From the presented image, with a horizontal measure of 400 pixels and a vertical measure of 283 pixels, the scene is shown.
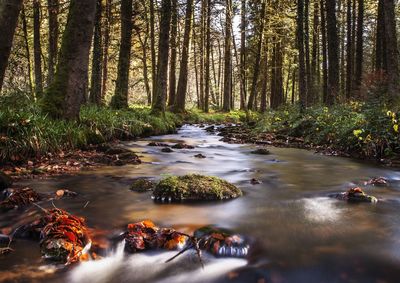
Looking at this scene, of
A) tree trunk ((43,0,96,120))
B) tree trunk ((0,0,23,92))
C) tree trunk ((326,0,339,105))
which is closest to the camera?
tree trunk ((0,0,23,92))

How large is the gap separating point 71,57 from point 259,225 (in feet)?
21.8

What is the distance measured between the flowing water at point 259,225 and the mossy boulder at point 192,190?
20 cm

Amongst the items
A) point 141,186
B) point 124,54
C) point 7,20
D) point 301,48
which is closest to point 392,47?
point 301,48

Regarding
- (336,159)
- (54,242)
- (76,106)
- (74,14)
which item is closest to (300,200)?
(54,242)

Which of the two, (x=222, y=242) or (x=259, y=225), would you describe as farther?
(x=259, y=225)

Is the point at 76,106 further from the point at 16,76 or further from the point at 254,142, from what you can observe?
the point at 254,142

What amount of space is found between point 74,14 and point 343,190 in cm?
695

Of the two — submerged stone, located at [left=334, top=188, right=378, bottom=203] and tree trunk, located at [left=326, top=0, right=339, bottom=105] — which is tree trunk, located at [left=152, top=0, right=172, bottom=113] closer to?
tree trunk, located at [left=326, top=0, right=339, bottom=105]

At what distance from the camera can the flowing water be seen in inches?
A: 121

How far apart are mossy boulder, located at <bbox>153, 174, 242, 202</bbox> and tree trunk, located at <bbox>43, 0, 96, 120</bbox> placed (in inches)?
190

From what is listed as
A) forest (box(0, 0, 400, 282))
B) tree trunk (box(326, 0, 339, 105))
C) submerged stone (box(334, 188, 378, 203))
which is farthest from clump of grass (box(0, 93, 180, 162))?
tree trunk (box(326, 0, 339, 105))

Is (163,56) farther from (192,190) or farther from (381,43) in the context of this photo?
(381,43)

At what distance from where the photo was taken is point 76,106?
934cm

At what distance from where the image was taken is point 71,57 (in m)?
9.01
